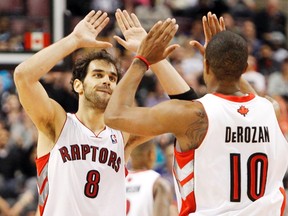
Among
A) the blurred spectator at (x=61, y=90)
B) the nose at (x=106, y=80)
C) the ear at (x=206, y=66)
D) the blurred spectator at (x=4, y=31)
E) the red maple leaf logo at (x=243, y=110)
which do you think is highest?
the ear at (x=206, y=66)

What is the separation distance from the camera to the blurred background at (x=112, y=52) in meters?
9.99

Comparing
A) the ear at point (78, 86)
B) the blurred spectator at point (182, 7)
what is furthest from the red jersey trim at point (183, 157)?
the blurred spectator at point (182, 7)

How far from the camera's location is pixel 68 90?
1227 cm

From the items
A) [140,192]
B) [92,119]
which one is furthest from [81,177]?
[140,192]

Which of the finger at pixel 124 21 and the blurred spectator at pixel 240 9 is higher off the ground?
the finger at pixel 124 21

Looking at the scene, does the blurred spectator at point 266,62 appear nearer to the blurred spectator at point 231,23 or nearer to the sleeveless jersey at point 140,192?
the blurred spectator at point 231,23

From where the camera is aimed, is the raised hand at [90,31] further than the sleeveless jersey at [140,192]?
No

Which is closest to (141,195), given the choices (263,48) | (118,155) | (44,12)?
(118,155)

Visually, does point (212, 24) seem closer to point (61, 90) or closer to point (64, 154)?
point (64, 154)

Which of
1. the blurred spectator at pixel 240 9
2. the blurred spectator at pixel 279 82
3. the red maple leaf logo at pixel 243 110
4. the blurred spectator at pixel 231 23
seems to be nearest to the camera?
the red maple leaf logo at pixel 243 110

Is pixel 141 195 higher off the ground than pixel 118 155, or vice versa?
pixel 118 155

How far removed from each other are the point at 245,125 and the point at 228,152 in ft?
0.67

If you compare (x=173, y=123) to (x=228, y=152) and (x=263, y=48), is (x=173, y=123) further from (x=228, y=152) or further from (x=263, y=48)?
(x=263, y=48)

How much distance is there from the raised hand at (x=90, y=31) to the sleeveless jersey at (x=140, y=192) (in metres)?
2.65
